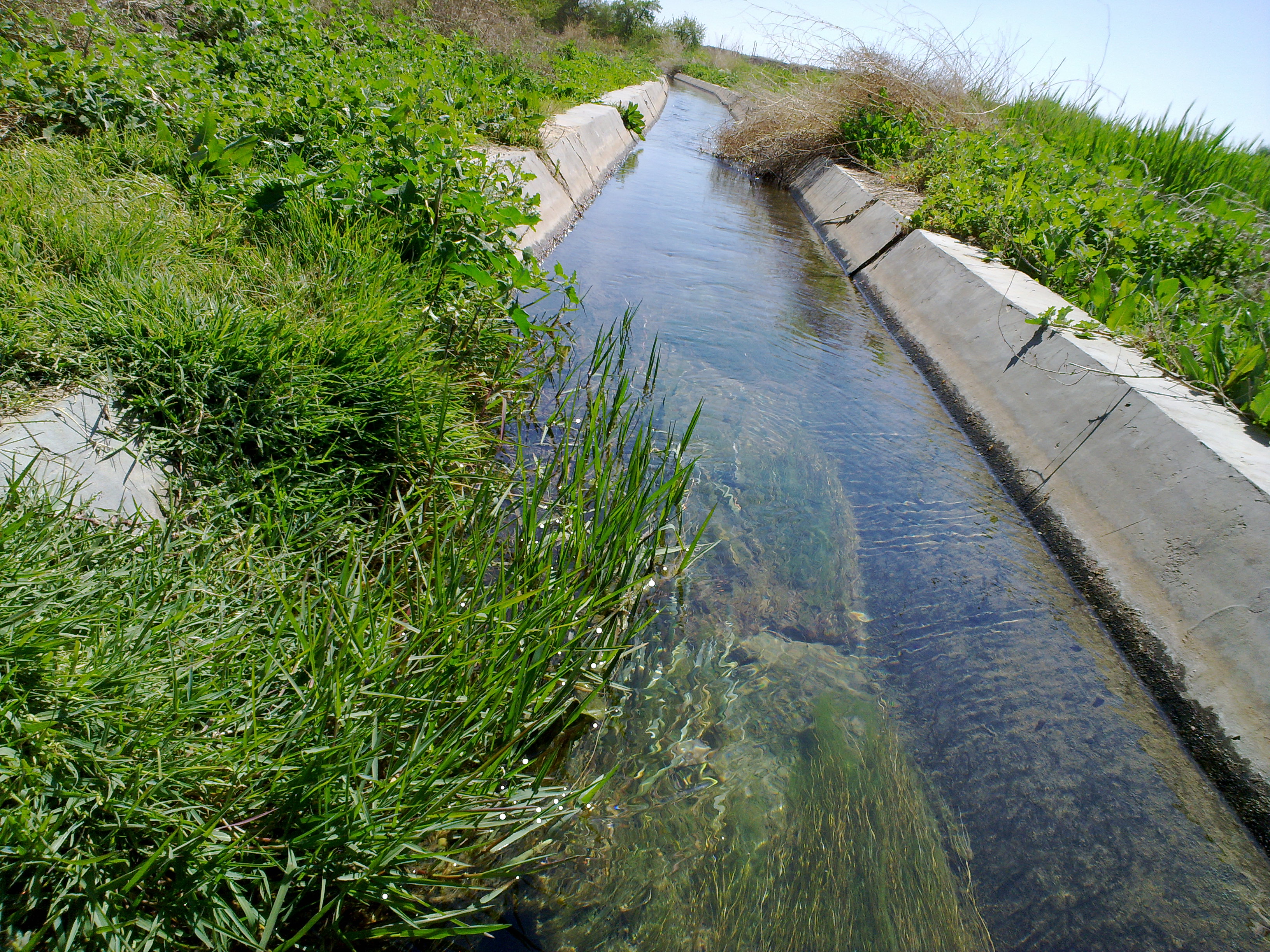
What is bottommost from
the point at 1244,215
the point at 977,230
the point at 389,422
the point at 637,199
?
the point at 637,199

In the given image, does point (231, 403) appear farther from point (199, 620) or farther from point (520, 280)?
point (520, 280)

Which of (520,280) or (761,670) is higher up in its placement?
→ (520,280)

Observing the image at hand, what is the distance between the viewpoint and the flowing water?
1.74m

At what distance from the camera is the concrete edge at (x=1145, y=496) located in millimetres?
2379

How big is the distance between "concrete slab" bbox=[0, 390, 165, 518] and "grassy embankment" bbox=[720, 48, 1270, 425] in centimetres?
412

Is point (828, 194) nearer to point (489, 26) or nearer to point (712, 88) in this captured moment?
point (489, 26)

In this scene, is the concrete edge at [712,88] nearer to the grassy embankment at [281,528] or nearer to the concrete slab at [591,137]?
the concrete slab at [591,137]

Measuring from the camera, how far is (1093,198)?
536cm

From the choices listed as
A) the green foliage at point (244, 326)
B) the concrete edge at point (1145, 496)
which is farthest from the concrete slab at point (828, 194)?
the green foliage at point (244, 326)

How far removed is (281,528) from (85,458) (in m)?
0.50

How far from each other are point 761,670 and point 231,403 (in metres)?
1.90

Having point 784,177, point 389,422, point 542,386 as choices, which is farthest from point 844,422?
point 784,177

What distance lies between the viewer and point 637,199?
9055mm

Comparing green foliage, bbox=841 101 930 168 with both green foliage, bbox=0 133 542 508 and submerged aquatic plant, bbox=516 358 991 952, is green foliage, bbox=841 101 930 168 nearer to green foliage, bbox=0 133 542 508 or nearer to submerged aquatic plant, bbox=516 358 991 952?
green foliage, bbox=0 133 542 508
